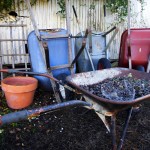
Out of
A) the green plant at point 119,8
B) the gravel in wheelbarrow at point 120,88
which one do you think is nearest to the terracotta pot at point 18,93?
the gravel in wheelbarrow at point 120,88

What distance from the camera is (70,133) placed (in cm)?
274

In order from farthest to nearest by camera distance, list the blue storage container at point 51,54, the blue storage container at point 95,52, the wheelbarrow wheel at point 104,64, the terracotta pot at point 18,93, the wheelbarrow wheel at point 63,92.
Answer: the blue storage container at point 95,52 → the wheelbarrow wheel at point 104,64 → the blue storage container at point 51,54 → the wheelbarrow wheel at point 63,92 → the terracotta pot at point 18,93

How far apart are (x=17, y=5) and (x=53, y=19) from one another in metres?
0.80

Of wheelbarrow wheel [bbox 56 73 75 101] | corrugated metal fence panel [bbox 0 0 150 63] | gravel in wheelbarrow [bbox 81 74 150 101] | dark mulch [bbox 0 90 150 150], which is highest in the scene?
corrugated metal fence panel [bbox 0 0 150 63]

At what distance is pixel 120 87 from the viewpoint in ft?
8.35

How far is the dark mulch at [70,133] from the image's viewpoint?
2512 mm

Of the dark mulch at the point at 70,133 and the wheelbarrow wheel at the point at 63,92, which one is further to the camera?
the wheelbarrow wheel at the point at 63,92

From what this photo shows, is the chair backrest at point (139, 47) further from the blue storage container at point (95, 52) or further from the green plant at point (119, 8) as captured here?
the green plant at point (119, 8)

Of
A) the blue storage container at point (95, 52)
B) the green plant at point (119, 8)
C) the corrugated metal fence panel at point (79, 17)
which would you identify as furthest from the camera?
the green plant at point (119, 8)

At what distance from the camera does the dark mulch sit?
8.24 ft

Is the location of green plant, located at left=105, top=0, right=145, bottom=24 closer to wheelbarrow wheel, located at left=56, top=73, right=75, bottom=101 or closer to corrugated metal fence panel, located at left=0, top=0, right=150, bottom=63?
corrugated metal fence panel, located at left=0, top=0, right=150, bottom=63

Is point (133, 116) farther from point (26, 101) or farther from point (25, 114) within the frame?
point (25, 114)

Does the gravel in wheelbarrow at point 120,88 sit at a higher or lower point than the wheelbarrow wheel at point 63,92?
higher

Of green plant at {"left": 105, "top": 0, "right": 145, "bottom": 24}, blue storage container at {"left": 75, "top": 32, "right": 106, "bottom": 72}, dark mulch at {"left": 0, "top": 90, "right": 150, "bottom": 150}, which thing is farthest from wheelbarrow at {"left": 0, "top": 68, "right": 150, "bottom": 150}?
green plant at {"left": 105, "top": 0, "right": 145, "bottom": 24}
